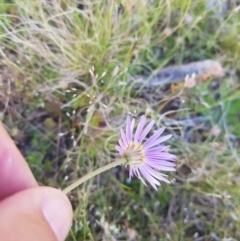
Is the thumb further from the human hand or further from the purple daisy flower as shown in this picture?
the purple daisy flower

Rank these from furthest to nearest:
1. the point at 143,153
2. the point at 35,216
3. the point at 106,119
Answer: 1. the point at 106,119
2. the point at 143,153
3. the point at 35,216

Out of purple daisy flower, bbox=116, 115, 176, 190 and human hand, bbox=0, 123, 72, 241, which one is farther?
purple daisy flower, bbox=116, 115, 176, 190

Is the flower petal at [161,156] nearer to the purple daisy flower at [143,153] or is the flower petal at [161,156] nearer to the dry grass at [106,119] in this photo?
the purple daisy flower at [143,153]

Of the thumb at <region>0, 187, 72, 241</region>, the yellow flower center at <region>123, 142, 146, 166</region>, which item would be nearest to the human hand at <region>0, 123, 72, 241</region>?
the thumb at <region>0, 187, 72, 241</region>

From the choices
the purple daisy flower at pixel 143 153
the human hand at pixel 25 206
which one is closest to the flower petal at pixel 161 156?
the purple daisy flower at pixel 143 153

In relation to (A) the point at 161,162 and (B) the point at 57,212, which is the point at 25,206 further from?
(A) the point at 161,162

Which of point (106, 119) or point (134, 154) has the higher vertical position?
point (134, 154)

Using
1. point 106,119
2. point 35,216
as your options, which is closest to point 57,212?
point 35,216
